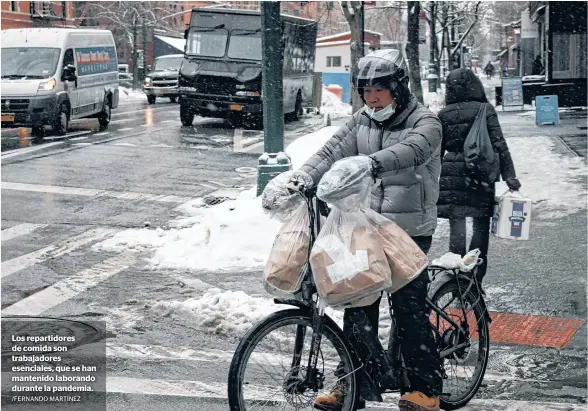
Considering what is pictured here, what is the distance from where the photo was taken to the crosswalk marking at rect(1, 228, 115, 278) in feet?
28.3

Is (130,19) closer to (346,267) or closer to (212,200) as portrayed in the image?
(212,200)

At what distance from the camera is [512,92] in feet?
93.9

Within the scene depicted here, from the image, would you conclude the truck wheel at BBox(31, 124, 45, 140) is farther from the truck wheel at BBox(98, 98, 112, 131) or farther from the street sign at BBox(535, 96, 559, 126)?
the street sign at BBox(535, 96, 559, 126)

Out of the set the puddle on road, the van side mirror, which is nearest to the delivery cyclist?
the puddle on road

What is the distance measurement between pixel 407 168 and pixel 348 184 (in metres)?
0.49

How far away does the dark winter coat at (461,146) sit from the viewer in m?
6.65

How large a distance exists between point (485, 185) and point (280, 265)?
3.10m

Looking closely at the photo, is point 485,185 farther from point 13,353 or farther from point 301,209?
point 13,353

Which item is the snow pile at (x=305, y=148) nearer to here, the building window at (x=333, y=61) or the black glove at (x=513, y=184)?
the black glove at (x=513, y=184)

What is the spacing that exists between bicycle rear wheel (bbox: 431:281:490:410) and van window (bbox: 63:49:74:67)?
A: 1806 centimetres

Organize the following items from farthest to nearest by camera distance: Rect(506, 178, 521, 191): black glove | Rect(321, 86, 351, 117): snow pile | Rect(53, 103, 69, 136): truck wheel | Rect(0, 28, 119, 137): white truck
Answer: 1. Rect(321, 86, 351, 117): snow pile
2. Rect(53, 103, 69, 136): truck wheel
3. Rect(0, 28, 119, 137): white truck
4. Rect(506, 178, 521, 191): black glove

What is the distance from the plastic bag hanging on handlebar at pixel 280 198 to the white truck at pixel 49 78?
57.2ft

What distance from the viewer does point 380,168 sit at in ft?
13.1

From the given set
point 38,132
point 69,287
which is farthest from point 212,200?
point 38,132
